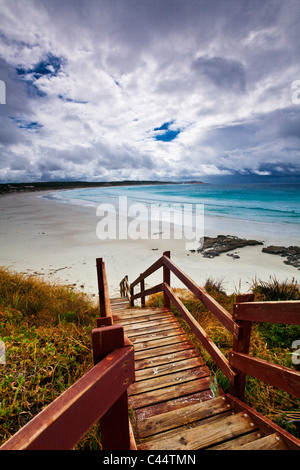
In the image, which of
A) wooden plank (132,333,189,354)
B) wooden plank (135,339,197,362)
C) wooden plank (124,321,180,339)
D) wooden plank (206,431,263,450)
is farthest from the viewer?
wooden plank (124,321,180,339)

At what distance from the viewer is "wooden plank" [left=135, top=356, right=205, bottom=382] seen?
112 inches

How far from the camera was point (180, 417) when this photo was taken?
2.21 metres

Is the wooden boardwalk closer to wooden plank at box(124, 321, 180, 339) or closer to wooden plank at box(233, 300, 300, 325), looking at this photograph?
wooden plank at box(124, 321, 180, 339)

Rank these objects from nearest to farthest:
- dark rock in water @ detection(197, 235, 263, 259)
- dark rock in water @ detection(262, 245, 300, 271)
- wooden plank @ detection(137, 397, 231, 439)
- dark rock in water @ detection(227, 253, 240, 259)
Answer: wooden plank @ detection(137, 397, 231, 439)
dark rock in water @ detection(262, 245, 300, 271)
dark rock in water @ detection(227, 253, 240, 259)
dark rock in water @ detection(197, 235, 263, 259)

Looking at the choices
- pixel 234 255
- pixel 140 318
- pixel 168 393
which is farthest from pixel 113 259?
pixel 168 393

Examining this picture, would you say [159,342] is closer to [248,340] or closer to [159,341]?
[159,341]

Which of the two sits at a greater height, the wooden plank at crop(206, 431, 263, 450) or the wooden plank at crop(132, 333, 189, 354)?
the wooden plank at crop(206, 431, 263, 450)

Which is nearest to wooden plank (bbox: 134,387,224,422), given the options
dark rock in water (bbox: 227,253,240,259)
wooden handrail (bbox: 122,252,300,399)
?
wooden handrail (bbox: 122,252,300,399)

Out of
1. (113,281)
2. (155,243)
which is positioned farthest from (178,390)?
(155,243)

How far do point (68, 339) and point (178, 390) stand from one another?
170cm

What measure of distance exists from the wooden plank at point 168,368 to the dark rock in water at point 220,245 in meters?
9.16

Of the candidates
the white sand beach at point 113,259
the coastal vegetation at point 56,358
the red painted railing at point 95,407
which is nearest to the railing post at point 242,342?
the coastal vegetation at point 56,358

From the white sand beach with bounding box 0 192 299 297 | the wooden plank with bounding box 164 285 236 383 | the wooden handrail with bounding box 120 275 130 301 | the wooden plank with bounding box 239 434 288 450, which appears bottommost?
the wooden handrail with bounding box 120 275 130 301

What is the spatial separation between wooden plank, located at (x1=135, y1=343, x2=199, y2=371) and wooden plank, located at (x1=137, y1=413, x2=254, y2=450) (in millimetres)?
1001
